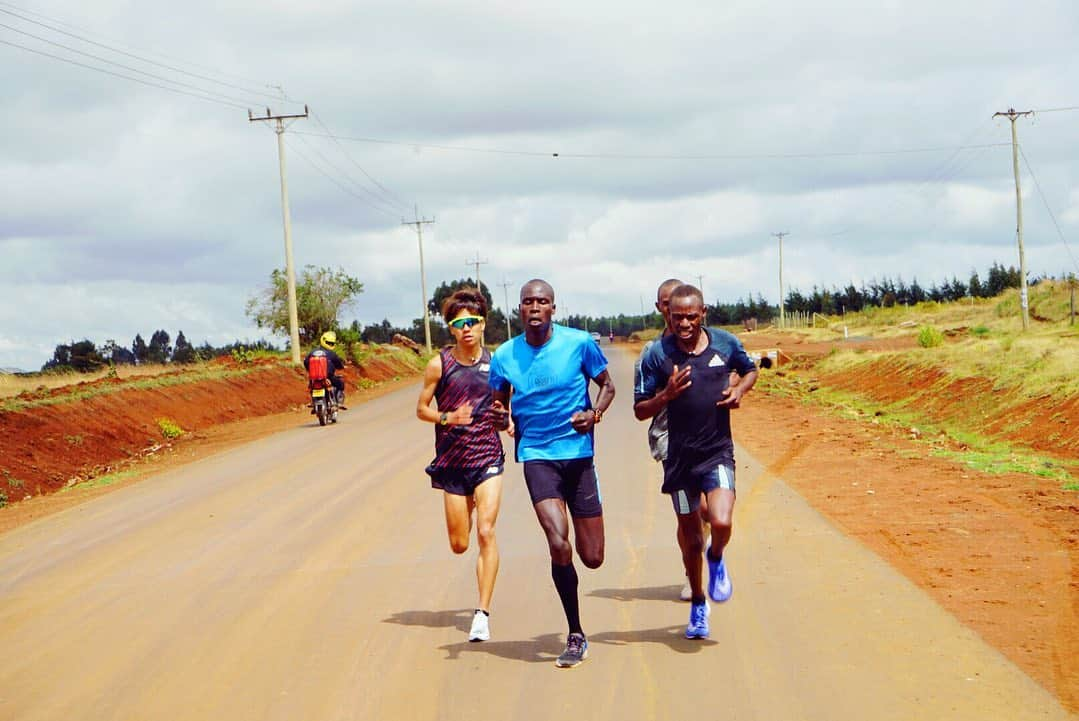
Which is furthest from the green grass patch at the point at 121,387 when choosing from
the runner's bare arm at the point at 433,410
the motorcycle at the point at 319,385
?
the runner's bare arm at the point at 433,410

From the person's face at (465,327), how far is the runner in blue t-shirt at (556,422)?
1.83 ft

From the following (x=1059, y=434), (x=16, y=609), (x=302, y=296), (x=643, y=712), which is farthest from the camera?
(x=302, y=296)

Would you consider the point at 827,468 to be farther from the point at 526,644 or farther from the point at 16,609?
the point at 16,609

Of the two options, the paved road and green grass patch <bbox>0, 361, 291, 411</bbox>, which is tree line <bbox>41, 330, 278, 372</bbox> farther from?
the paved road

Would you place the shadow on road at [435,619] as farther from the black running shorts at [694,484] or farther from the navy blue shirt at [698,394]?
the navy blue shirt at [698,394]

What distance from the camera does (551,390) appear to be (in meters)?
6.81

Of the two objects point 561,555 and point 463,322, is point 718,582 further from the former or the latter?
point 463,322

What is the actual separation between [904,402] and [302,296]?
34.6 m

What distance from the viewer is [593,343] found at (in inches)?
279

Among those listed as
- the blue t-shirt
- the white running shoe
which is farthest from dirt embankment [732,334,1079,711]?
the white running shoe

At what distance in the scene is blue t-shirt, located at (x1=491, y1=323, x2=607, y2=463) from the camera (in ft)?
22.4

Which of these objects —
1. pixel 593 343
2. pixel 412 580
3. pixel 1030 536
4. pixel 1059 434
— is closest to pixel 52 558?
pixel 412 580

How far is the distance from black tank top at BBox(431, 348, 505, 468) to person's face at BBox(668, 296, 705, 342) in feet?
4.08

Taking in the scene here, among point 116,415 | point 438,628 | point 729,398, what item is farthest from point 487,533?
point 116,415
